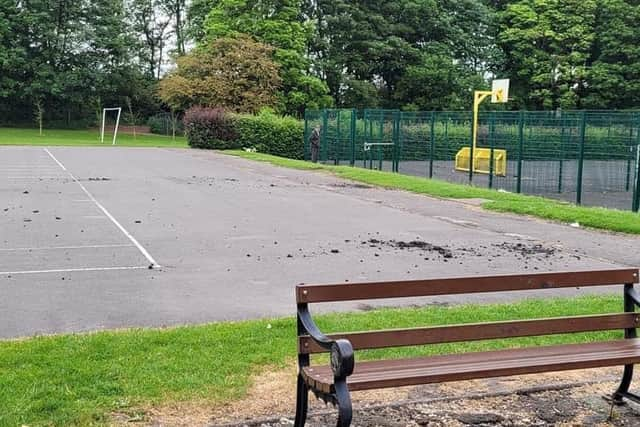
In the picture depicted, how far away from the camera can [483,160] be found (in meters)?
26.3

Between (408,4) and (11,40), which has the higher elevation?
(408,4)

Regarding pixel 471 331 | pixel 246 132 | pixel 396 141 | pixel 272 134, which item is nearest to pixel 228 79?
pixel 246 132

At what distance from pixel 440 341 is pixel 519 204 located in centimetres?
1285

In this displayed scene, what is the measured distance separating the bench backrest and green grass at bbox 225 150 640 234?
9.04 meters

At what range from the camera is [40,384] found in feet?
14.9

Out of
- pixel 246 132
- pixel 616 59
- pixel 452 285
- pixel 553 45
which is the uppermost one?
pixel 553 45

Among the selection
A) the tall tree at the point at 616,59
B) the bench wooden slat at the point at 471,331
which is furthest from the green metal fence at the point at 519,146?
the tall tree at the point at 616,59

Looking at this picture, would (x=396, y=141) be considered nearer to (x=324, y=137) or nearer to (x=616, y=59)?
(x=324, y=137)

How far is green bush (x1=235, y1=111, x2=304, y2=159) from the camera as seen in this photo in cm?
3788

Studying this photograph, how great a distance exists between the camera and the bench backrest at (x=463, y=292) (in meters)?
3.78

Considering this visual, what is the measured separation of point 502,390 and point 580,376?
710 mm

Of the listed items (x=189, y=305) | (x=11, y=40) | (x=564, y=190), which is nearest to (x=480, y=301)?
(x=189, y=305)

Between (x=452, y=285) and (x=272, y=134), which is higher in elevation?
(x=272, y=134)

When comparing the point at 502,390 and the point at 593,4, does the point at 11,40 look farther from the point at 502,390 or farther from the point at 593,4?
the point at 502,390
